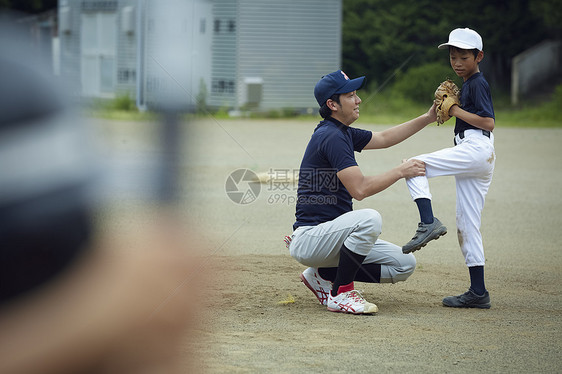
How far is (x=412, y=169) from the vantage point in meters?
4.71

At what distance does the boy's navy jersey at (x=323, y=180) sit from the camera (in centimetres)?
477

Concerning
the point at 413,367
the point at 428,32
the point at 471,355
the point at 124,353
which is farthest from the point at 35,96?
the point at 428,32

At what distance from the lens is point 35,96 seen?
128 cm

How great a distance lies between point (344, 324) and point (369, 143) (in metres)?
1.42

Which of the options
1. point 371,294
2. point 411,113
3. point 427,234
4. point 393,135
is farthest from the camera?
point 411,113

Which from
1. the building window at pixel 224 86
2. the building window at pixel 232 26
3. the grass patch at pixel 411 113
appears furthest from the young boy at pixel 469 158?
the building window at pixel 232 26

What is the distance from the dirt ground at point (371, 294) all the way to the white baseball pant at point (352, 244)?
0.30 metres

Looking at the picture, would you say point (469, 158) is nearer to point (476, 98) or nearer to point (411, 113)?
point (476, 98)

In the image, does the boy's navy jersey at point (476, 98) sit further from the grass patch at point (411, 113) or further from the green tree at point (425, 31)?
the green tree at point (425, 31)

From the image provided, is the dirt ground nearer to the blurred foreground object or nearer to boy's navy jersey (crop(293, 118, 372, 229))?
the blurred foreground object

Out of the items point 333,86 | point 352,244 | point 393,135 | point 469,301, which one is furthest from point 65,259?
point 393,135

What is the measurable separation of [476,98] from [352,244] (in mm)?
1259

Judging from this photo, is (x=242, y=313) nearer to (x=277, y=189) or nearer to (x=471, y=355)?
(x=471, y=355)

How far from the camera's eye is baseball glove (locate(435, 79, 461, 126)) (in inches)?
191
